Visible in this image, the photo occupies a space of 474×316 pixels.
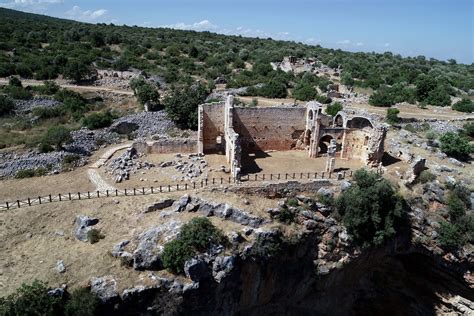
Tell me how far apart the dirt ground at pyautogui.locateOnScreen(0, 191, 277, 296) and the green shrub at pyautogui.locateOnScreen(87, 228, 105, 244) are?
0.28m

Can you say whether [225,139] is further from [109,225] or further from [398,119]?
[398,119]

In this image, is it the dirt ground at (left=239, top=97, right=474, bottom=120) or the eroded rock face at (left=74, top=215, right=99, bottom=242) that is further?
the dirt ground at (left=239, top=97, right=474, bottom=120)

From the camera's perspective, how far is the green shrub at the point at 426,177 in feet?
107

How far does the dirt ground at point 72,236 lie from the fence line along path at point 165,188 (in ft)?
2.04

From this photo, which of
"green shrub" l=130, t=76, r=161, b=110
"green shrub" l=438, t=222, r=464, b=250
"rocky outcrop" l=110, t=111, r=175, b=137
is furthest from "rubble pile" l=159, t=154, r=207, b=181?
"green shrub" l=438, t=222, r=464, b=250

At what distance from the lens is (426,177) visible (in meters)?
32.7

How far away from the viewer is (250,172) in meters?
34.2

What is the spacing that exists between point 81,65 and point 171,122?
26686 millimetres

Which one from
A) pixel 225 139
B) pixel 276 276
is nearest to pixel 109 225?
pixel 276 276

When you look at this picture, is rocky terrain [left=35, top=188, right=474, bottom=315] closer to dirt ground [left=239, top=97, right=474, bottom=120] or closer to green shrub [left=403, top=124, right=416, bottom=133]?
green shrub [left=403, top=124, right=416, bottom=133]

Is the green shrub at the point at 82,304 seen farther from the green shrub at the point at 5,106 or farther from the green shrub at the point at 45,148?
the green shrub at the point at 5,106

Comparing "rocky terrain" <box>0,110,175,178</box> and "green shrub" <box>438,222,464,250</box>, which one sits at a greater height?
"rocky terrain" <box>0,110,175,178</box>

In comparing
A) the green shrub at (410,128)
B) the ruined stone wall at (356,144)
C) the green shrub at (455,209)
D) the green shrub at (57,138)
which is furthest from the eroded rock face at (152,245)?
the green shrub at (410,128)

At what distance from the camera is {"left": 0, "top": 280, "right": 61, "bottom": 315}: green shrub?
2008cm
